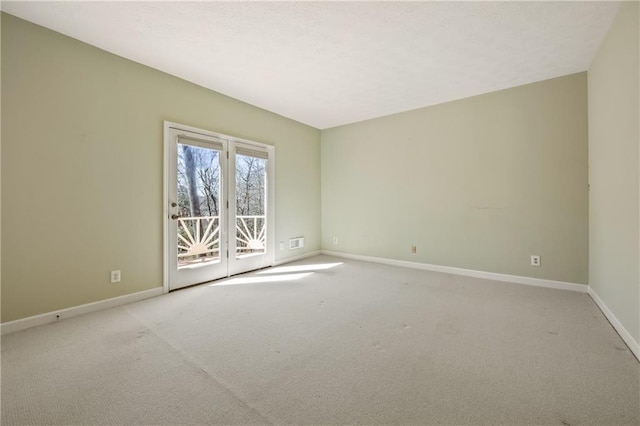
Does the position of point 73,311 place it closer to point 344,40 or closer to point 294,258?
point 294,258

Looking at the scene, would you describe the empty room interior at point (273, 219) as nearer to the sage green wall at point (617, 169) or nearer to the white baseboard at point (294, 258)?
the sage green wall at point (617, 169)

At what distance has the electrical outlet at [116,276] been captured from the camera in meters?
Answer: 2.72

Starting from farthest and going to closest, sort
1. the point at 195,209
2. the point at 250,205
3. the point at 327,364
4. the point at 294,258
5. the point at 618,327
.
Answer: the point at 294,258
the point at 250,205
the point at 195,209
the point at 618,327
the point at 327,364

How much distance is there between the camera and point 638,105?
1.80m

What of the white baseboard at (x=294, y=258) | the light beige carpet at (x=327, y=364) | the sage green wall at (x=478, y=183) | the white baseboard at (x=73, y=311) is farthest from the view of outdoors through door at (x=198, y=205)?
the sage green wall at (x=478, y=183)

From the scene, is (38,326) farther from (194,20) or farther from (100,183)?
(194,20)

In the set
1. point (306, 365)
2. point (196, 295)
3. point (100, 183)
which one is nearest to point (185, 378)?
point (306, 365)

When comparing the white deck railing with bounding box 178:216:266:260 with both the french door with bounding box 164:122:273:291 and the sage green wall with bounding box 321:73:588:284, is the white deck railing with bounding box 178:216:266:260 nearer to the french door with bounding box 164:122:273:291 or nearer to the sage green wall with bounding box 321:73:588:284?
the french door with bounding box 164:122:273:291

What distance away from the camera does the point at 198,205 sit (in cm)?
342

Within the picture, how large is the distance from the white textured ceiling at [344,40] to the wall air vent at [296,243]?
8.21ft

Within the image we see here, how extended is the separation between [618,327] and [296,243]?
398 cm

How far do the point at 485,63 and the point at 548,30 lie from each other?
0.59 m

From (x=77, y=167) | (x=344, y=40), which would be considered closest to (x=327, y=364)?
(x=344, y=40)

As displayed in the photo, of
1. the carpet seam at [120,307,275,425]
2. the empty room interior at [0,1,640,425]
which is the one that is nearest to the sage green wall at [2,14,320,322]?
the empty room interior at [0,1,640,425]
